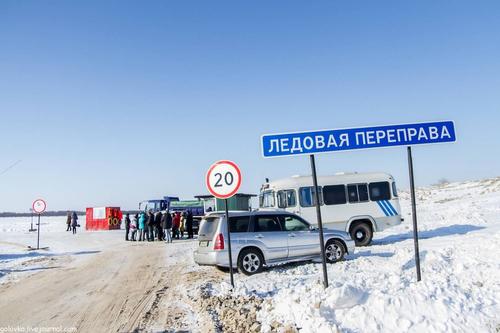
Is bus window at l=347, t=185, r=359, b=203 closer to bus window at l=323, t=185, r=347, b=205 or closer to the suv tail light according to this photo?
bus window at l=323, t=185, r=347, b=205

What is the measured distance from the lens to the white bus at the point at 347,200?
16.7 metres

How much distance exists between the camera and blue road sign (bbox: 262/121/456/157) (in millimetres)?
7242

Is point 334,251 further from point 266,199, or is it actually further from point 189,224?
point 189,224

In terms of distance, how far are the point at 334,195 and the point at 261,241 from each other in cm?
716

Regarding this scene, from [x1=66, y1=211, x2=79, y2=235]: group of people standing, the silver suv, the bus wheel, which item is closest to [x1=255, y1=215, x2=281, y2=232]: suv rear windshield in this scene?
the silver suv

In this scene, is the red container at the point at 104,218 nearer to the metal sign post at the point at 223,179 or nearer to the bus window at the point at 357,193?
the bus window at the point at 357,193

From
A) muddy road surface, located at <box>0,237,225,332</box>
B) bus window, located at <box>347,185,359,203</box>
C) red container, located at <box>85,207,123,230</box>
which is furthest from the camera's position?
red container, located at <box>85,207,123,230</box>

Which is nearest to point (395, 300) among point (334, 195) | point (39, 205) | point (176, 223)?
point (334, 195)

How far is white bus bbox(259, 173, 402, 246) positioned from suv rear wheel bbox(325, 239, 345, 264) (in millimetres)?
4741

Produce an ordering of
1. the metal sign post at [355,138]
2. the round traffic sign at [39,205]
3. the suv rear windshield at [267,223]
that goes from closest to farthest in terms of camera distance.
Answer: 1. the metal sign post at [355,138]
2. the suv rear windshield at [267,223]
3. the round traffic sign at [39,205]

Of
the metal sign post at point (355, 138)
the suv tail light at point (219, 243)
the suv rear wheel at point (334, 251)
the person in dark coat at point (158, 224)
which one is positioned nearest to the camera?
the metal sign post at point (355, 138)

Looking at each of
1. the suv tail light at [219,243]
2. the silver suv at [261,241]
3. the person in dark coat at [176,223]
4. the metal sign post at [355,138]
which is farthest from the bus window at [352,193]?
the person in dark coat at [176,223]

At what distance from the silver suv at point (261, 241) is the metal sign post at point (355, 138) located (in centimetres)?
383

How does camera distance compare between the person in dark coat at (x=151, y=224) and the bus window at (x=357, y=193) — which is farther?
the person in dark coat at (x=151, y=224)
